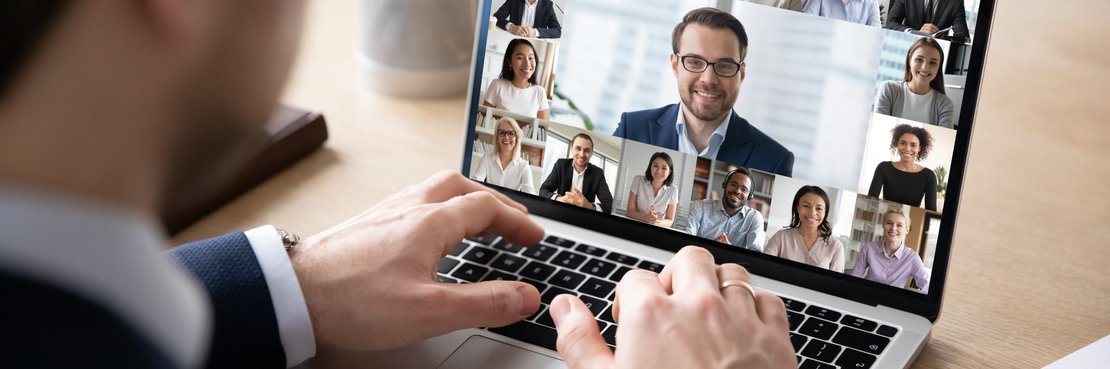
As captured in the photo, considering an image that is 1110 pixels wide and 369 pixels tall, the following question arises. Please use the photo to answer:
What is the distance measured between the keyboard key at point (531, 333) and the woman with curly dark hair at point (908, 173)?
0.28 metres

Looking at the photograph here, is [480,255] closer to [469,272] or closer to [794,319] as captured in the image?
[469,272]

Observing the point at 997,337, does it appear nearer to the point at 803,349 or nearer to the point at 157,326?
the point at 803,349

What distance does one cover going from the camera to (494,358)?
0.76 m

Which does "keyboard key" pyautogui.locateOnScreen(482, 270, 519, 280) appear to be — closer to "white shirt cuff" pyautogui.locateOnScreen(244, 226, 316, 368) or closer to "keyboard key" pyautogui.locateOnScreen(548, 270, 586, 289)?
"keyboard key" pyautogui.locateOnScreen(548, 270, 586, 289)

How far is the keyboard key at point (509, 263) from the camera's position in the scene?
880mm

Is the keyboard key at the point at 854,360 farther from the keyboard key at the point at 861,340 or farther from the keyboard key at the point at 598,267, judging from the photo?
the keyboard key at the point at 598,267

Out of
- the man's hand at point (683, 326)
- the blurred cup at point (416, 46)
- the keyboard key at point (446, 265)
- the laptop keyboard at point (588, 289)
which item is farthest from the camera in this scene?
the blurred cup at point (416, 46)

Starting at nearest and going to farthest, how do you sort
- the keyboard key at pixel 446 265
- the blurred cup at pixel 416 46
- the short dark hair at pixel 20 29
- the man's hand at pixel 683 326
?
1. the short dark hair at pixel 20 29
2. the man's hand at pixel 683 326
3. the keyboard key at pixel 446 265
4. the blurred cup at pixel 416 46

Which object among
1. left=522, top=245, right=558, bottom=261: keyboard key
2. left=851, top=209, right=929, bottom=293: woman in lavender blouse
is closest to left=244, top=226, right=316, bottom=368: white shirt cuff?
left=522, top=245, right=558, bottom=261: keyboard key

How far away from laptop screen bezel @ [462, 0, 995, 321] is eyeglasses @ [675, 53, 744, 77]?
144 millimetres

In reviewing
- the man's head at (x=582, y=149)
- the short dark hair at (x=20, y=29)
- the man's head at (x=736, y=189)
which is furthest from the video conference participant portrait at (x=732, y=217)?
the short dark hair at (x=20, y=29)

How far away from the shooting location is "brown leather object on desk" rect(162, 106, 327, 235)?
0.97 m

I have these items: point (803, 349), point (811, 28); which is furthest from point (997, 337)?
point (811, 28)

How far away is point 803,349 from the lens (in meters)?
0.77
